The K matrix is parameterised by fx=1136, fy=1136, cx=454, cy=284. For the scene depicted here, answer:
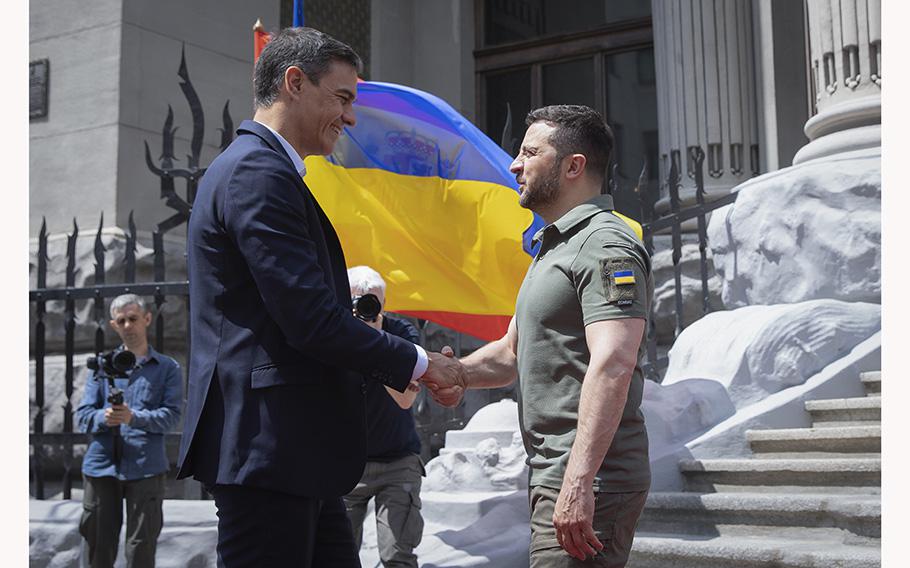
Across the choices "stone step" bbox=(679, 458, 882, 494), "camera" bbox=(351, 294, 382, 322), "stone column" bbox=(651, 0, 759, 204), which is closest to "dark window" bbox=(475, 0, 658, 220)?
"stone column" bbox=(651, 0, 759, 204)

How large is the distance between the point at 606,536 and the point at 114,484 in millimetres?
3958

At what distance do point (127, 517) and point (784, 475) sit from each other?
11.5 feet

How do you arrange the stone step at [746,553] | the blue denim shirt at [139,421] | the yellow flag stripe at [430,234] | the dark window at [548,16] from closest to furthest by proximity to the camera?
the stone step at [746,553], the blue denim shirt at [139,421], the yellow flag stripe at [430,234], the dark window at [548,16]

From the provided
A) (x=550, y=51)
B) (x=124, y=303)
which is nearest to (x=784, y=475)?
(x=124, y=303)

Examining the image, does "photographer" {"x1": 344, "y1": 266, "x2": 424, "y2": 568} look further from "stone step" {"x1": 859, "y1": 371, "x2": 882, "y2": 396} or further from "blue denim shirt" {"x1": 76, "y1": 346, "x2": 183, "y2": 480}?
"stone step" {"x1": 859, "y1": 371, "x2": 882, "y2": 396}

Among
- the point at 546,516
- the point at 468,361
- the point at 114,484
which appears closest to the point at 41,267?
the point at 114,484

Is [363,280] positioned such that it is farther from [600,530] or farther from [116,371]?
[600,530]

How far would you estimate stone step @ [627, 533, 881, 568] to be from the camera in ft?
15.8

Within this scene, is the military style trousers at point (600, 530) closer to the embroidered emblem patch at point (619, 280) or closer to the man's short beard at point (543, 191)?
the embroidered emblem patch at point (619, 280)

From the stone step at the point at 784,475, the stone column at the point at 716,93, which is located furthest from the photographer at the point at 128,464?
the stone column at the point at 716,93

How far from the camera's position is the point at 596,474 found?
2.96 metres

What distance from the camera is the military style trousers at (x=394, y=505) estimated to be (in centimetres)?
536

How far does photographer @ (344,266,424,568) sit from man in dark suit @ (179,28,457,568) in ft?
7.86

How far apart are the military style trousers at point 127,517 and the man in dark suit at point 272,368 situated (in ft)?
11.4
